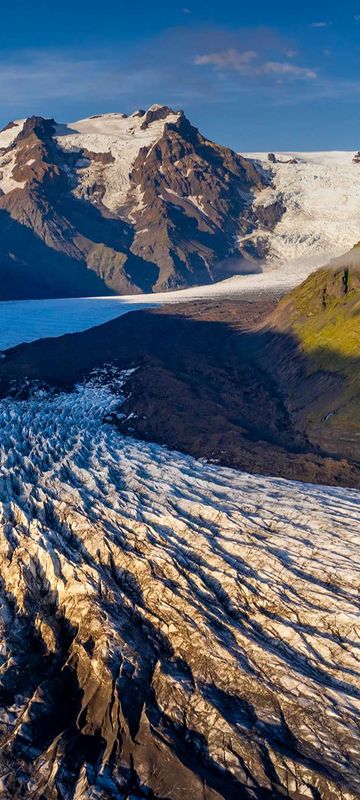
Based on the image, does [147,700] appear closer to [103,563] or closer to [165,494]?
[103,563]

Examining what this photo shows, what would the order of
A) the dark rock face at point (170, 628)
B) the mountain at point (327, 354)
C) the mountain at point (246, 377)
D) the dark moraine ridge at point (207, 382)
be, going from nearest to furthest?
1. the dark rock face at point (170, 628)
2. the dark moraine ridge at point (207, 382)
3. the mountain at point (246, 377)
4. the mountain at point (327, 354)

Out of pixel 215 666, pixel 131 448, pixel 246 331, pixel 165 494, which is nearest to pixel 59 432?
pixel 131 448

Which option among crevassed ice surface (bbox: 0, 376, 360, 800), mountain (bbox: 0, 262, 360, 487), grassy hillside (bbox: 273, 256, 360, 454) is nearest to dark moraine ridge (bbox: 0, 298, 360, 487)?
mountain (bbox: 0, 262, 360, 487)

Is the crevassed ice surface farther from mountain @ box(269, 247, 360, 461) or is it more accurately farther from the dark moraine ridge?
mountain @ box(269, 247, 360, 461)

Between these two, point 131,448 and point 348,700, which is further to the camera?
point 131,448

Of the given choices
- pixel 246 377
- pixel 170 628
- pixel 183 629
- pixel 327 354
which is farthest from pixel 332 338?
pixel 183 629

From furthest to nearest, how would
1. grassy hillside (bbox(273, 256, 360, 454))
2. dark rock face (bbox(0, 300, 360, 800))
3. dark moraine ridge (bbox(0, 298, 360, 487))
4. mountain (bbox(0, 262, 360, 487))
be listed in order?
A: grassy hillside (bbox(273, 256, 360, 454)) → mountain (bbox(0, 262, 360, 487)) → dark moraine ridge (bbox(0, 298, 360, 487)) → dark rock face (bbox(0, 300, 360, 800))

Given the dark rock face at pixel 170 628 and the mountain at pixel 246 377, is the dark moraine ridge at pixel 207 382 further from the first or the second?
the dark rock face at pixel 170 628

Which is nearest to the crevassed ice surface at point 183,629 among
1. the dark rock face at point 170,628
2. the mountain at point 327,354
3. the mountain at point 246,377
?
the dark rock face at point 170,628
